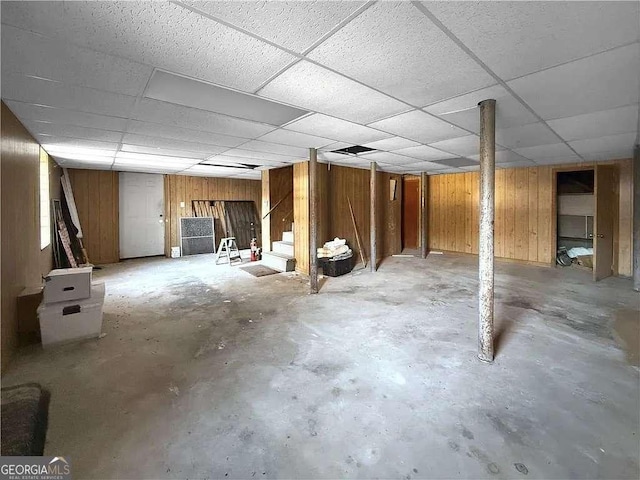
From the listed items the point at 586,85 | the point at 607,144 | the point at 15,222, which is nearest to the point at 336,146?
the point at 586,85

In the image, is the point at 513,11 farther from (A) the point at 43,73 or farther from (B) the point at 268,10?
(A) the point at 43,73

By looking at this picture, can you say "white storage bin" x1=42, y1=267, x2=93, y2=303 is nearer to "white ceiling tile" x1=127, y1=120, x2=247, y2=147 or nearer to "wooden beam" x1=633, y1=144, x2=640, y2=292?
"white ceiling tile" x1=127, y1=120, x2=247, y2=147

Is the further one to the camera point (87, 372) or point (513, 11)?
point (87, 372)

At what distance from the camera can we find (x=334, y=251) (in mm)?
5645

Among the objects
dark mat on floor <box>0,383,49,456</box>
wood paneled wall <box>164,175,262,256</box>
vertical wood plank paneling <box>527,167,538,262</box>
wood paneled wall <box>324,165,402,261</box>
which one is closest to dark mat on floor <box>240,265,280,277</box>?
wood paneled wall <box>324,165,402,261</box>

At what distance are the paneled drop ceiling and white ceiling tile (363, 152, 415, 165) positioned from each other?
1289mm

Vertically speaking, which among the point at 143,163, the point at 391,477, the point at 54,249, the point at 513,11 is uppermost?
the point at 143,163

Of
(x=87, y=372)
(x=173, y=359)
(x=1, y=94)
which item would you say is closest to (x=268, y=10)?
(x=1, y=94)

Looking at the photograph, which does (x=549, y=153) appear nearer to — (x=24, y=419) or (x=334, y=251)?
(x=334, y=251)

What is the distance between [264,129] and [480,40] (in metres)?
2.36

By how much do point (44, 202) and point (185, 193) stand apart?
341 centimetres

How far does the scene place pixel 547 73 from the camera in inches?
78.7

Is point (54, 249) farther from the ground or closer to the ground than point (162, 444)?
farther from the ground

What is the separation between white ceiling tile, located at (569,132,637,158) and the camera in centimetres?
389
